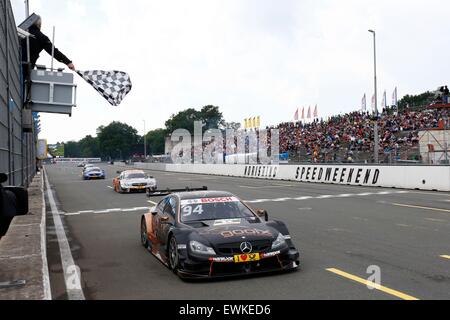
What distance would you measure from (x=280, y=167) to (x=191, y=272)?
91.3ft

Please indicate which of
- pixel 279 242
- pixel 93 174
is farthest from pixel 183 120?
pixel 279 242

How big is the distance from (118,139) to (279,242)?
596 ft

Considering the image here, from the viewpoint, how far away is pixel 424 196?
18.3 metres

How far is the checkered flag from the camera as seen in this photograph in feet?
56.5

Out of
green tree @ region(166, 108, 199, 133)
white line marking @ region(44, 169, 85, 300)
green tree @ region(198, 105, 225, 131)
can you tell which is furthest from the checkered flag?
green tree @ region(198, 105, 225, 131)

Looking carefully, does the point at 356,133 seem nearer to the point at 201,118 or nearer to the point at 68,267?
the point at 68,267

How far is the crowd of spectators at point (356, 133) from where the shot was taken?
41562 millimetres

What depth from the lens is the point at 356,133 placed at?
4894 cm

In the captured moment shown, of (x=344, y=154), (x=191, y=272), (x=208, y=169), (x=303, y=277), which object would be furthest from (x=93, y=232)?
(x=208, y=169)

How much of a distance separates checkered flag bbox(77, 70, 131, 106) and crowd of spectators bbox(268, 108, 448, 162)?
70.4ft

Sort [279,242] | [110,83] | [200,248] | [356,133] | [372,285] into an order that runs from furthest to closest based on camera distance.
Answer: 1. [356,133]
2. [110,83]
3. [279,242]
4. [200,248]
5. [372,285]
